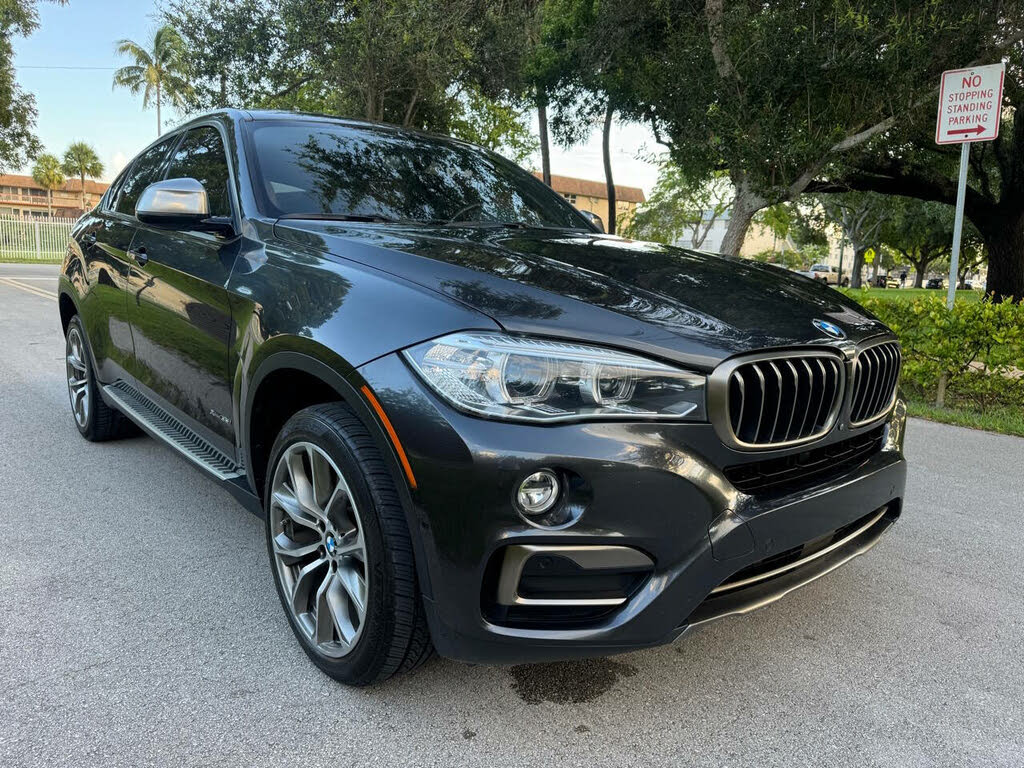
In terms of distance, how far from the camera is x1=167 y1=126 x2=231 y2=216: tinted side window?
122 inches

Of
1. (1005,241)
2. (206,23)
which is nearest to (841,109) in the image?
(1005,241)

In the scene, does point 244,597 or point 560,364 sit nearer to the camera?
point 560,364

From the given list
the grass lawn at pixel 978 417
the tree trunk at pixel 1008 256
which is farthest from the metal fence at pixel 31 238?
the grass lawn at pixel 978 417

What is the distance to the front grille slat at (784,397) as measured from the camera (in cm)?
194

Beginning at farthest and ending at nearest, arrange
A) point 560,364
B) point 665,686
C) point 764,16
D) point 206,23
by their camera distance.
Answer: point 206,23 < point 764,16 < point 665,686 < point 560,364

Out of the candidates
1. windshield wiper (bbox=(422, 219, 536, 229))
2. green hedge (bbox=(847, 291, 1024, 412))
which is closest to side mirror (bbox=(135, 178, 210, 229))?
windshield wiper (bbox=(422, 219, 536, 229))

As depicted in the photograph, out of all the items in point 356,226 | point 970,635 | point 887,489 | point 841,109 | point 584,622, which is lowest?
point 970,635

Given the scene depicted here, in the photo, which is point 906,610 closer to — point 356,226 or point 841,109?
point 356,226

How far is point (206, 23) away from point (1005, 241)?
17586 millimetres

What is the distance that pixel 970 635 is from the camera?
2688 millimetres

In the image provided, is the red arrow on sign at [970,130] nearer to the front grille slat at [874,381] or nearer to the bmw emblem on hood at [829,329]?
the front grille slat at [874,381]

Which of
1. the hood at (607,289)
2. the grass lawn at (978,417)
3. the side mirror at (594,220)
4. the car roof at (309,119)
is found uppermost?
the car roof at (309,119)

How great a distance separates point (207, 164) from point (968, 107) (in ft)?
21.1

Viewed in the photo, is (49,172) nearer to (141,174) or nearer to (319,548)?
(141,174)
